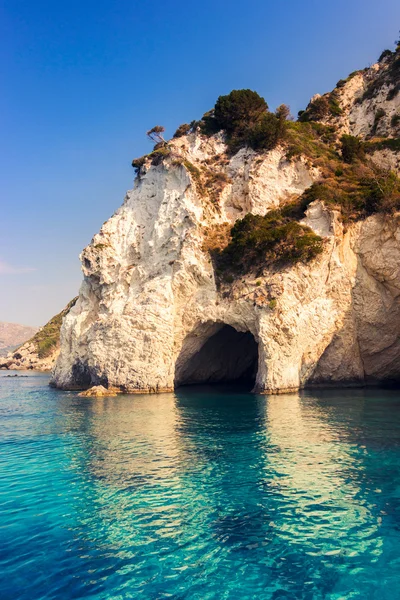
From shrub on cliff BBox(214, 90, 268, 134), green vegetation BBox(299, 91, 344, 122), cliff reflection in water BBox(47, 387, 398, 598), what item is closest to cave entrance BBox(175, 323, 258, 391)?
cliff reflection in water BBox(47, 387, 398, 598)

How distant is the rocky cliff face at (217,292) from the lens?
36.7 meters

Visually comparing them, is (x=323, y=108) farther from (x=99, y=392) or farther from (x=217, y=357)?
(x=99, y=392)

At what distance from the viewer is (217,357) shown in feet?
169

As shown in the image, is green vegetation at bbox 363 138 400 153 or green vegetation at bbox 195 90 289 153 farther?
green vegetation at bbox 195 90 289 153

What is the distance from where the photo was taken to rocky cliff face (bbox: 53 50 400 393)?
3669 centimetres

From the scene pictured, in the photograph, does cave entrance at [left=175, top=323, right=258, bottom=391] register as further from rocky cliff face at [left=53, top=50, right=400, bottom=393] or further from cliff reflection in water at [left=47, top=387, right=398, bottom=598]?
cliff reflection in water at [left=47, top=387, right=398, bottom=598]

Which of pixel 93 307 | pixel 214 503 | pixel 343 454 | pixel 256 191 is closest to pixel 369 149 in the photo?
pixel 256 191

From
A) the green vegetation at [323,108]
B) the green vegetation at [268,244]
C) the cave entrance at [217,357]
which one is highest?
the green vegetation at [323,108]

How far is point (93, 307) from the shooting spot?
47781 millimetres

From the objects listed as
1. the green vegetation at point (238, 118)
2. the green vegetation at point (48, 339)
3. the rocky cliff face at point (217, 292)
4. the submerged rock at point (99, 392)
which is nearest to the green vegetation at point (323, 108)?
the green vegetation at point (238, 118)

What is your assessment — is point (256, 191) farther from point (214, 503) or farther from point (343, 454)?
point (214, 503)

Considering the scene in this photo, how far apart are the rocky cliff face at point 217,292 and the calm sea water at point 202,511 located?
15325 mm

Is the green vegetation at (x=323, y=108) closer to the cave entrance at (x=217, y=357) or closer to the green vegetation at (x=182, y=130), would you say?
the green vegetation at (x=182, y=130)

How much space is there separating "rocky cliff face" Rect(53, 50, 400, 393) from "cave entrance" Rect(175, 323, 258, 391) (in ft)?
0.75
